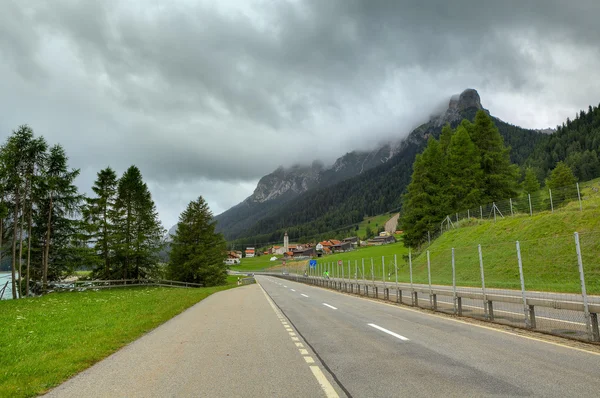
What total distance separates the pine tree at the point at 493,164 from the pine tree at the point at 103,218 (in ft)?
145

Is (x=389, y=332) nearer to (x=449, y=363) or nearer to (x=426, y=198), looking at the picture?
(x=449, y=363)

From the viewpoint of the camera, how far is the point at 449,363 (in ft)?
21.3

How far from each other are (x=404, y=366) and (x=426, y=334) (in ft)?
12.7

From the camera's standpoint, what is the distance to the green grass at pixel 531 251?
10.4 meters

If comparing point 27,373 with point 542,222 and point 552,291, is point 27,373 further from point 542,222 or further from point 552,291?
point 542,222

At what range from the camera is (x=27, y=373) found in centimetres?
653

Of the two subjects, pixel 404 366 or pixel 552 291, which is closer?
pixel 404 366

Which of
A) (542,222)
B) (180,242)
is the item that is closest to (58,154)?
(180,242)

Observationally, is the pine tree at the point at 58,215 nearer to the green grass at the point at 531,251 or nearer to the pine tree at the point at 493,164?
the green grass at the point at 531,251

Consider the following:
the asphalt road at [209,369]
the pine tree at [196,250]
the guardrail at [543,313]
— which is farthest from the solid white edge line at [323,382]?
the pine tree at [196,250]

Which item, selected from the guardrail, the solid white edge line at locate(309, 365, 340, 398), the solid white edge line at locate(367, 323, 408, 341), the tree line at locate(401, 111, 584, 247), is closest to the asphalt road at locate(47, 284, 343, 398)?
the solid white edge line at locate(309, 365, 340, 398)

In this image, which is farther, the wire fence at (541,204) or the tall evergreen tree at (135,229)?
the tall evergreen tree at (135,229)

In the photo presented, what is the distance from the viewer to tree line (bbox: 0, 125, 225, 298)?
3100 centimetres

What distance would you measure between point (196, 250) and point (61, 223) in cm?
1841
